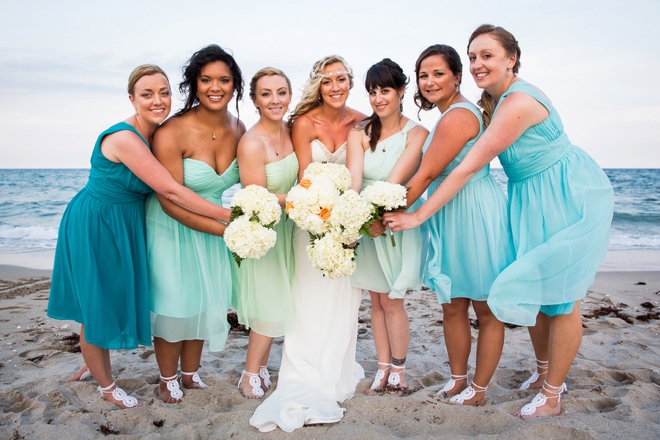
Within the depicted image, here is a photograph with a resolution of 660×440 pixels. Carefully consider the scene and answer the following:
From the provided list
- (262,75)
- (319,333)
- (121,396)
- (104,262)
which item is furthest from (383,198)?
(121,396)

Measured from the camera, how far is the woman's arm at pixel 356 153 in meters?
4.20

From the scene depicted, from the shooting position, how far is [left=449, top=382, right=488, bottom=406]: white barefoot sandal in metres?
3.87

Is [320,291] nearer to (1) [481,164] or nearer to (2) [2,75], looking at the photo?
(1) [481,164]

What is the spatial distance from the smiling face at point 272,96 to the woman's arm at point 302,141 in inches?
12.2

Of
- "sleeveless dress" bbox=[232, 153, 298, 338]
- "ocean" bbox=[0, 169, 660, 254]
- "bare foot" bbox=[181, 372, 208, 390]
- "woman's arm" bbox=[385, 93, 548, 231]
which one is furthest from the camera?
"ocean" bbox=[0, 169, 660, 254]

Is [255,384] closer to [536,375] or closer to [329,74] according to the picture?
[536,375]

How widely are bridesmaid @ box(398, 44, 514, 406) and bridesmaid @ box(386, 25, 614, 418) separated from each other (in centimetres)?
17

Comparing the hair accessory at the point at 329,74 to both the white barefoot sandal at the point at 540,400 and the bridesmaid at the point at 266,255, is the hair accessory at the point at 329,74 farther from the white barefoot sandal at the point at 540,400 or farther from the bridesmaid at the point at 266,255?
the white barefoot sandal at the point at 540,400

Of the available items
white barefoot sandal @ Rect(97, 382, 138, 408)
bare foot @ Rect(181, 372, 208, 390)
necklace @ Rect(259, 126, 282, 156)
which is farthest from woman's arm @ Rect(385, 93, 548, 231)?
white barefoot sandal @ Rect(97, 382, 138, 408)

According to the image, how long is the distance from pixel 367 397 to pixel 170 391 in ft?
5.72

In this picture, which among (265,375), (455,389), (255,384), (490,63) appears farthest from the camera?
(265,375)

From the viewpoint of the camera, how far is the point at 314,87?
4.43 metres

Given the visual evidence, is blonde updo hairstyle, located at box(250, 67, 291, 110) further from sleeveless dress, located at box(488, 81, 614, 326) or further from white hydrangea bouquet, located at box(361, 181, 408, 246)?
sleeveless dress, located at box(488, 81, 614, 326)

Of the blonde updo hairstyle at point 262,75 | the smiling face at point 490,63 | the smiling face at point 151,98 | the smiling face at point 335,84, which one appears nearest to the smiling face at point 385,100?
the smiling face at point 335,84
